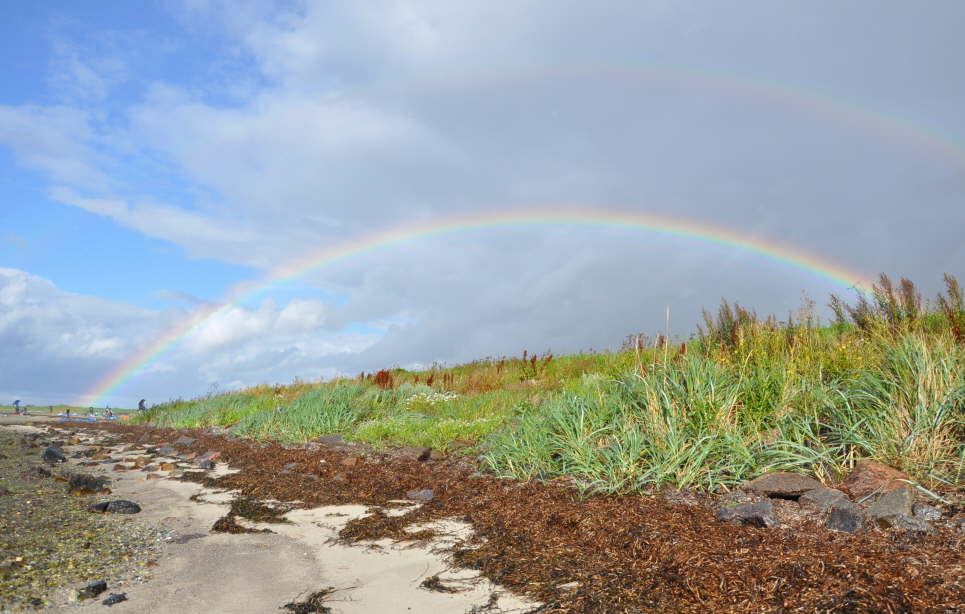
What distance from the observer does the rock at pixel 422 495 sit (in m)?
7.17

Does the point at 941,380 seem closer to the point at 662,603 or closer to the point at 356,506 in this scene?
the point at 662,603

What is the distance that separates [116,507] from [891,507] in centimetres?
840

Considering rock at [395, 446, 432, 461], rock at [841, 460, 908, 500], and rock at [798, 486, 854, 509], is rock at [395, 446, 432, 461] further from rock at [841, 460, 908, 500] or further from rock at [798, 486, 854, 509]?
rock at [841, 460, 908, 500]

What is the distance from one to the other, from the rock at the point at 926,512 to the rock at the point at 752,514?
1.09 metres

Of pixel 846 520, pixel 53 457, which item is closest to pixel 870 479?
pixel 846 520

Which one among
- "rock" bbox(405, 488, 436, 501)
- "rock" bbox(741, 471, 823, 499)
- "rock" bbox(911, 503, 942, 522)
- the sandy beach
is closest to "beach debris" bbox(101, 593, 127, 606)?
the sandy beach

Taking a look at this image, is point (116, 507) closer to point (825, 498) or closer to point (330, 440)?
point (330, 440)

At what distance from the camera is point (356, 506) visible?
719 cm

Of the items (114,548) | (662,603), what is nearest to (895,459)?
(662,603)

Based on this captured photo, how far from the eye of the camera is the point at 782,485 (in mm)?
5445

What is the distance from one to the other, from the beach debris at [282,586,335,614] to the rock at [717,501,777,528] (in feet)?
11.3

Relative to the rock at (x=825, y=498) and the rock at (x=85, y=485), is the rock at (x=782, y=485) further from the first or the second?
the rock at (x=85, y=485)

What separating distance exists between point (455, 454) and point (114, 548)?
17.1 feet

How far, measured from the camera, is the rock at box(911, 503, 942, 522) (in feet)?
15.2
